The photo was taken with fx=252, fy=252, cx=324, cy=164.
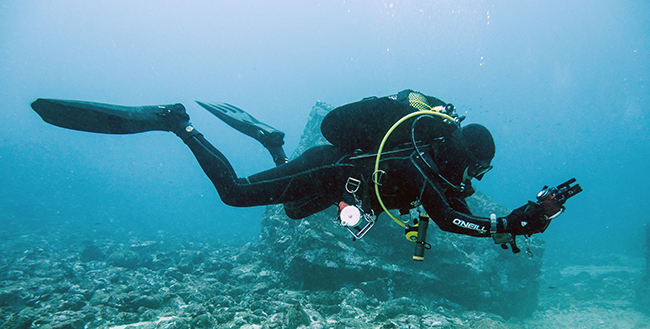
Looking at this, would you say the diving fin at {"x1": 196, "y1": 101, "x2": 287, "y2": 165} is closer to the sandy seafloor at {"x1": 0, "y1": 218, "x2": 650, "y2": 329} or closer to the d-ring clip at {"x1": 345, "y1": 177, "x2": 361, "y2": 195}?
the d-ring clip at {"x1": 345, "y1": 177, "x2": 361, "y2": 195}

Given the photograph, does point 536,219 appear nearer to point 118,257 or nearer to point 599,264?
point 118,257

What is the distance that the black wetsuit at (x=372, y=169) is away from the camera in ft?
9.48

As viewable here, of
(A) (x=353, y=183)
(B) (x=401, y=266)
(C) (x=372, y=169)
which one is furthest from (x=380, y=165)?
(B) (x=401, y=266)

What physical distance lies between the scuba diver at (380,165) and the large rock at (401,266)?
283 inches

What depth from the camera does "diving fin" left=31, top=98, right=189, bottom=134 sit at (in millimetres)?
3547

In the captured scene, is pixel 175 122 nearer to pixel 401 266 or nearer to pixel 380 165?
pixel 380 165

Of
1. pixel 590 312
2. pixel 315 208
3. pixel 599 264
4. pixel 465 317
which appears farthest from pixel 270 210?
pixel 599 264

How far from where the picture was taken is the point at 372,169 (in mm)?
3252

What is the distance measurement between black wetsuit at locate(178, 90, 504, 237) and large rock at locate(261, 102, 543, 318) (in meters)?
7.37

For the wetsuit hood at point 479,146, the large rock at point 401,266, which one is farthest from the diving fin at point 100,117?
the large rock at point 401,266

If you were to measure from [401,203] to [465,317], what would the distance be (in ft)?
31.2

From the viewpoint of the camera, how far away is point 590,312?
14.1 m

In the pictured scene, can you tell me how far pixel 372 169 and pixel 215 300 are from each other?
27.8ft

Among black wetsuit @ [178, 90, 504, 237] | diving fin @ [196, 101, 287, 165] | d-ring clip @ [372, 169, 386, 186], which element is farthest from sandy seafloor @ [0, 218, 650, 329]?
diving fin @ [196, 101, 287, 165]
